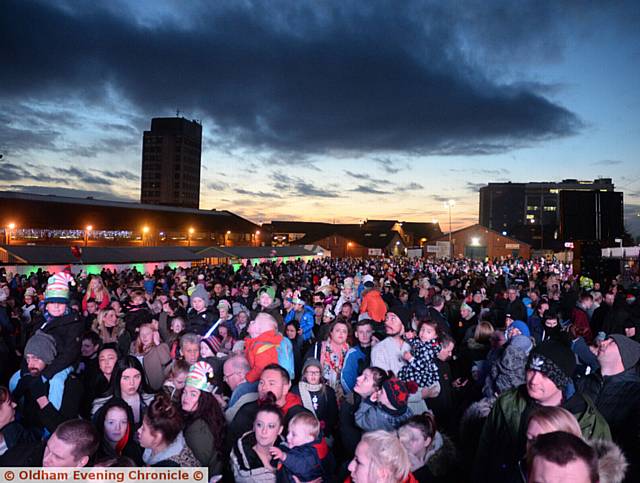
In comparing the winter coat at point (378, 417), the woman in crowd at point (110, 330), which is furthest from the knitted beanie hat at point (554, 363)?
the woman in crowd at point (110, 330)

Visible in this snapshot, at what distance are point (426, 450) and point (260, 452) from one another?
1.23 m

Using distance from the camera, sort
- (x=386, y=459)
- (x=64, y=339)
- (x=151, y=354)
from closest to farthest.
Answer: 1. (x=386, y=459)
2. (x=64, y=339)
3. (x=151, y=354)

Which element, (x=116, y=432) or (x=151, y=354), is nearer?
(x=116, y=432)

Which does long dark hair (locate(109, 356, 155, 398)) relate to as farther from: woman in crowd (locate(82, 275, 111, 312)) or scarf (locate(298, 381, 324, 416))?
woman in crowd (locate(82, 275, 111, 312))

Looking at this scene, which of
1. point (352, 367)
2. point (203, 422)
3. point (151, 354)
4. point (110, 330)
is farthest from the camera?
point (110, 330)

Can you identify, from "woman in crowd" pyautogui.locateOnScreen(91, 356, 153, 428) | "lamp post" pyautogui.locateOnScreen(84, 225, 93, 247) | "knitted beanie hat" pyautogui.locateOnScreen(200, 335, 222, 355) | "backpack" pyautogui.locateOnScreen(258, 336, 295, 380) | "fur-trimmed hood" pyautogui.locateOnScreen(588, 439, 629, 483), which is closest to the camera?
"fur-trimmed hood" pyautogui.locateOnScreen(588, 439, 629, 483)

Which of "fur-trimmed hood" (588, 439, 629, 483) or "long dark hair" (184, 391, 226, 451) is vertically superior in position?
"fur-trimmed hood" (588, 439, 629, 483)

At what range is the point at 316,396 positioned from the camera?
4.16 meters

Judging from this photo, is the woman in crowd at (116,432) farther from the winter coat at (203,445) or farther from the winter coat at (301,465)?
the winter coat at (301,465)

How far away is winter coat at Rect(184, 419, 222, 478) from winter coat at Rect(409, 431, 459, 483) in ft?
4.81

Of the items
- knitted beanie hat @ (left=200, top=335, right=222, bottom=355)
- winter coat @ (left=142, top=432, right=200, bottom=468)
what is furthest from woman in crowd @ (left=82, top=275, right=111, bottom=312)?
winter coat @ (left=142, top=432, right=200, bottom=468)

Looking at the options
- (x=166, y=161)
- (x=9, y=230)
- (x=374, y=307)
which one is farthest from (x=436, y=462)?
(x=166, y=161)

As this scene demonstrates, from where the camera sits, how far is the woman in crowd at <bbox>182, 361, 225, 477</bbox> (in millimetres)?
3133

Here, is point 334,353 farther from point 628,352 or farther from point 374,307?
point 628,352
